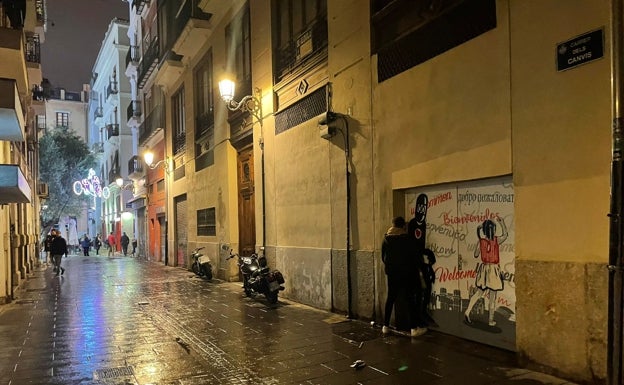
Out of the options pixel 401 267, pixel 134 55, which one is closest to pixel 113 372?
pixel 401 267

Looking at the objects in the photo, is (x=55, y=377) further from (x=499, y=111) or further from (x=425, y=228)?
(x=499, y=111)

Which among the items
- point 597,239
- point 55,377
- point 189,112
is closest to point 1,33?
point 55,377

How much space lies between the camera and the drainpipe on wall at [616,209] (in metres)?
4.39

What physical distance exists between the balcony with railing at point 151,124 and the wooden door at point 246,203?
11.0 m

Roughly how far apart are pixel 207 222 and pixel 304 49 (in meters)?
8.79

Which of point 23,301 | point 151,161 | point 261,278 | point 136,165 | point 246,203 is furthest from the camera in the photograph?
point 136,165

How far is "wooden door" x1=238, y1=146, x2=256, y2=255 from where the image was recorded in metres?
14.7

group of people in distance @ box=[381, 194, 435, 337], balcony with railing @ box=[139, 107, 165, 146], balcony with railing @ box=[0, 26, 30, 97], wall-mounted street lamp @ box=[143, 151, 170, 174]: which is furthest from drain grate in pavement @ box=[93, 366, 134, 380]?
balcony with railing @ box=[139, 107, 165, 146]

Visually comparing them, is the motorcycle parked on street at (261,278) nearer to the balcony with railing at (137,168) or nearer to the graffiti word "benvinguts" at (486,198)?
the graffiti word "benvinguts" at (486,198)

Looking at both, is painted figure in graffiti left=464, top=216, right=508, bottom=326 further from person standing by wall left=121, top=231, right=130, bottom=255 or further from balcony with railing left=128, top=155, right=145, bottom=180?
person standing by wall left=121, top=231, right=130, bottom=255

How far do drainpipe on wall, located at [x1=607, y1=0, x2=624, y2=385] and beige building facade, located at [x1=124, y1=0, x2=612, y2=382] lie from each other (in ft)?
1.28

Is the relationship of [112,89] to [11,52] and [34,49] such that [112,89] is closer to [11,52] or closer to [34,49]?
[34,49]

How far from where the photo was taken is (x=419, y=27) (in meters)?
7.60

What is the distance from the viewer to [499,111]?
20.0ft
